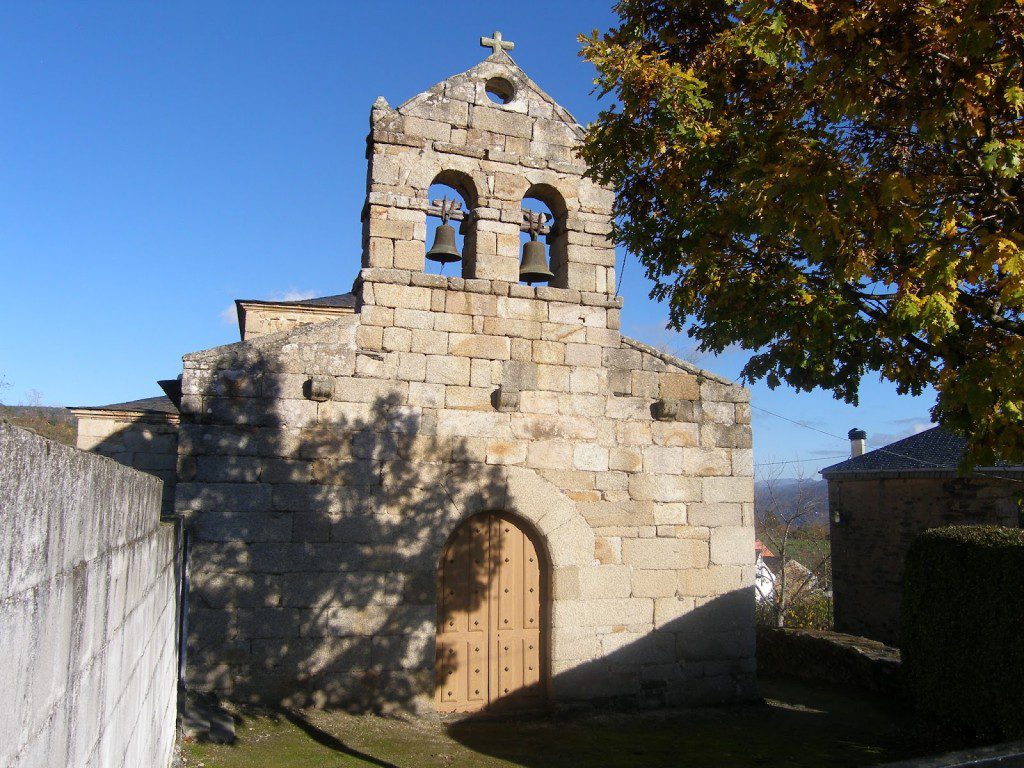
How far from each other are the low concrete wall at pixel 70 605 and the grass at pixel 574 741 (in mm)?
2930

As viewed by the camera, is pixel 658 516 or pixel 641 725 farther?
pixel 658 516

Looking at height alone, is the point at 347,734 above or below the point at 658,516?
below

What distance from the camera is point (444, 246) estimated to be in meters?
7.88

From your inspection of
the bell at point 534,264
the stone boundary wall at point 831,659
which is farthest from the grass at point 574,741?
the bell at point 534,264

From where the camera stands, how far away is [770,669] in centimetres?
1106

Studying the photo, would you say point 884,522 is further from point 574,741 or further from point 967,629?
point 574,741

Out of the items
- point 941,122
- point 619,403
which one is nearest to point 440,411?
point 619,403

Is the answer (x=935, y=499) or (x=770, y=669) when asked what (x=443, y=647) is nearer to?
(x=770, y=669)

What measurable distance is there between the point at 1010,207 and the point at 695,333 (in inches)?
123

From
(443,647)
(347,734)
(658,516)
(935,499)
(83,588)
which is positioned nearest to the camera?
(83,588)

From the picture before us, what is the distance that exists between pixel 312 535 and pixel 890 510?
12289 millimetres

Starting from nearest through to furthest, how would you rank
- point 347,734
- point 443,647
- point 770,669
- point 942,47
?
point 942,47, point 347,734, point 443,647, point 770,669

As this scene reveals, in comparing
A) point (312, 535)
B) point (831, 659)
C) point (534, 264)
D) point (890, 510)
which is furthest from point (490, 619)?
point (890, 510)

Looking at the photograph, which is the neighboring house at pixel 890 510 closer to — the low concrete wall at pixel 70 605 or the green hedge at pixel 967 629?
the green hedge at pixel 967 629
